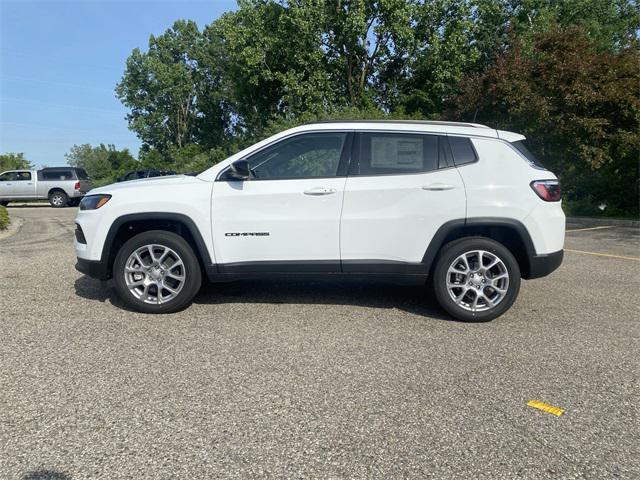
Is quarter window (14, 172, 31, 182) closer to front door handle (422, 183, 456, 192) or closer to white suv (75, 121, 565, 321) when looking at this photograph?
white suv (75, 121, 565, 321)

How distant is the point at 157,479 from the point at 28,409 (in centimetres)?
116

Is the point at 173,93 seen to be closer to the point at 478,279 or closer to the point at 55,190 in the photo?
the point at 55,190

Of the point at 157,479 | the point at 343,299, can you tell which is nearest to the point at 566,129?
the point at 343,299

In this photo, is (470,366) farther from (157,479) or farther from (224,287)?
(224,287)

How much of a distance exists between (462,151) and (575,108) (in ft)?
41.3

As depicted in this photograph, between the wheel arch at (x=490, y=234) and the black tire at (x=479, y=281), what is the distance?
98mm

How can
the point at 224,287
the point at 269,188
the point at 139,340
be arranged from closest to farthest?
the point at 139,340 → the point at 269,188 → the point at 224,287

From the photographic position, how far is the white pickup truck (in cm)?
2280

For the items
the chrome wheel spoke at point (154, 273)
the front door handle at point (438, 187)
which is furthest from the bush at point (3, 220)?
the front door handle at point (438, 187)

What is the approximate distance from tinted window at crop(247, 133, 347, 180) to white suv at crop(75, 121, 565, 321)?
0.04ft

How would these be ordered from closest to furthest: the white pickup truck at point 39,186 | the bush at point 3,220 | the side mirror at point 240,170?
the side mirror at point 240,170
the bush at point 3,220
the white pickup truck at point 39,186

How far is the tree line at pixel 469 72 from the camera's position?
595 inches

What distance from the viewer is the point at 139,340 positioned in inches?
162

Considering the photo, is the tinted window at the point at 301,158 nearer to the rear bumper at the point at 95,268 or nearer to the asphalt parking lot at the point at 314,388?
the asphalt parking lot at the point at 314,388
